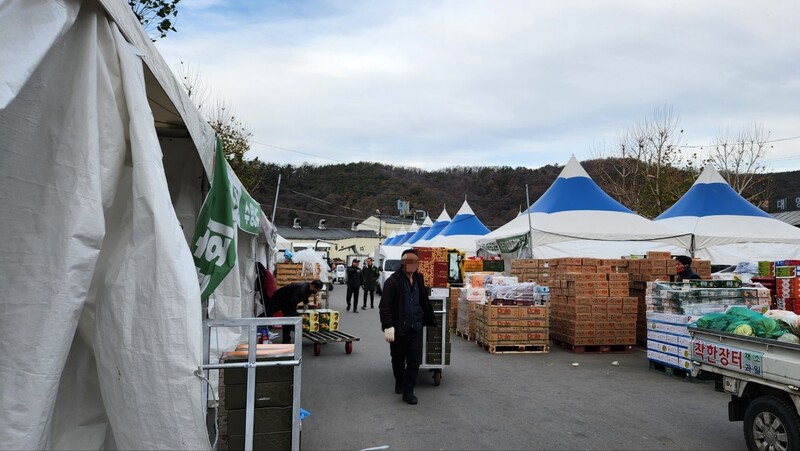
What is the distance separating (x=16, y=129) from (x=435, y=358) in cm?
741

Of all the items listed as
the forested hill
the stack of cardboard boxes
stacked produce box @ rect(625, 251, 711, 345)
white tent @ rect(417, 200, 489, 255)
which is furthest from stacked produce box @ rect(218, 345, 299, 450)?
the forested hill

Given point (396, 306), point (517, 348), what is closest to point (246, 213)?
point (396, 306)

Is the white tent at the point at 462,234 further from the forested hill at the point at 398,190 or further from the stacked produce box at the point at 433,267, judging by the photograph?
the forested hill at the point at 398,190

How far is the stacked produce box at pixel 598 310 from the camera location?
1126 cm

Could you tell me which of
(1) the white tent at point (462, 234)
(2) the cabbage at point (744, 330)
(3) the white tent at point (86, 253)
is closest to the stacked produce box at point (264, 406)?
(3) the white tent at point (86, 253)

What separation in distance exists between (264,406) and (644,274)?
10584 millimetres

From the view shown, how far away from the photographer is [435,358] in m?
8.43

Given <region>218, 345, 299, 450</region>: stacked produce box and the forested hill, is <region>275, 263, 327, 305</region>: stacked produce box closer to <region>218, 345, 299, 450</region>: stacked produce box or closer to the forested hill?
<region>218, 345, 299, 450</region>: stacked produce box

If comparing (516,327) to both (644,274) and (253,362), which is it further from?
(253,362)

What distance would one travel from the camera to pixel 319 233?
79625 millimetres

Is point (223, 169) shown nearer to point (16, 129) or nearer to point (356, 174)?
point (16, 129)

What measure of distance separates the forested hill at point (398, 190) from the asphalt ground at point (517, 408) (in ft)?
186

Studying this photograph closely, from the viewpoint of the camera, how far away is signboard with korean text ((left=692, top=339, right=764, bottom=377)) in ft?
16.5

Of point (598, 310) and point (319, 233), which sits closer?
point (598, 310)
